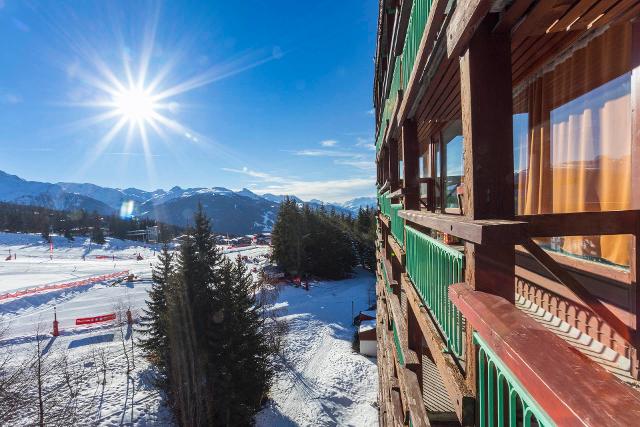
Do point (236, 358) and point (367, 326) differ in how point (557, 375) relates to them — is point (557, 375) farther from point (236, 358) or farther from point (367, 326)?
point (367, 326)

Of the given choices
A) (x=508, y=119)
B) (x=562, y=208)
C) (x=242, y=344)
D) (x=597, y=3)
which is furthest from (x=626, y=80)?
(x=242, y=344)

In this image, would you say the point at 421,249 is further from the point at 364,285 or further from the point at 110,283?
the point at 110,283

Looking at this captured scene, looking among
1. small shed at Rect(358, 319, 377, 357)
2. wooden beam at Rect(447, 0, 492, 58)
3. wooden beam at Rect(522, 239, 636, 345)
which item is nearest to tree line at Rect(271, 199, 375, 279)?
small shed at Rect(358, 319, 377, 357)

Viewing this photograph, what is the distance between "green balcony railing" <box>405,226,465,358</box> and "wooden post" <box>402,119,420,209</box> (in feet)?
2.23

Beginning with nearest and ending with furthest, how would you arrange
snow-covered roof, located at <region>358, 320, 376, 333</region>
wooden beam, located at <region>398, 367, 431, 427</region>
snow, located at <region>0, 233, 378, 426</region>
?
wooden beam, located at <region>398, 367, 431, 427</region> < snow, located at <region>0, 233, 378, 426</region> < snow-covered roof, located at <region>358, 320, 376, 333</region>

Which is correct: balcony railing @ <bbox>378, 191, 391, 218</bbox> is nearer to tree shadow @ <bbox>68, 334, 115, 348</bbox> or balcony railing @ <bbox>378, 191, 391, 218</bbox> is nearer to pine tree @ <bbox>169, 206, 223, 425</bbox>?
Answer: pine tree @ <bbox>169, 206, 223, 425</bbox>

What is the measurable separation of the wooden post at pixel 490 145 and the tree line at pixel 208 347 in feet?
49.9

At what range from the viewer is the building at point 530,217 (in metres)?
1.01

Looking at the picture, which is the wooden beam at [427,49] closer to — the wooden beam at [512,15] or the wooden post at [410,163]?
the wooden beam at [512,15]

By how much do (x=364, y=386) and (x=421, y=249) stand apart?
1692 cm

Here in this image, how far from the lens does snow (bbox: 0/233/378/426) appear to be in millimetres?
14961

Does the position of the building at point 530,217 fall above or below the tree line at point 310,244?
above

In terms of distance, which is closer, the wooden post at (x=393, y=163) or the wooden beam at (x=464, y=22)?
the wooden beam at (x=464, y=22)

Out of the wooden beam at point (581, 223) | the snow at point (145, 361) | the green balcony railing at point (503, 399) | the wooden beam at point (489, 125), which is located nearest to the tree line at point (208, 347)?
the snow at point (145, 361)
